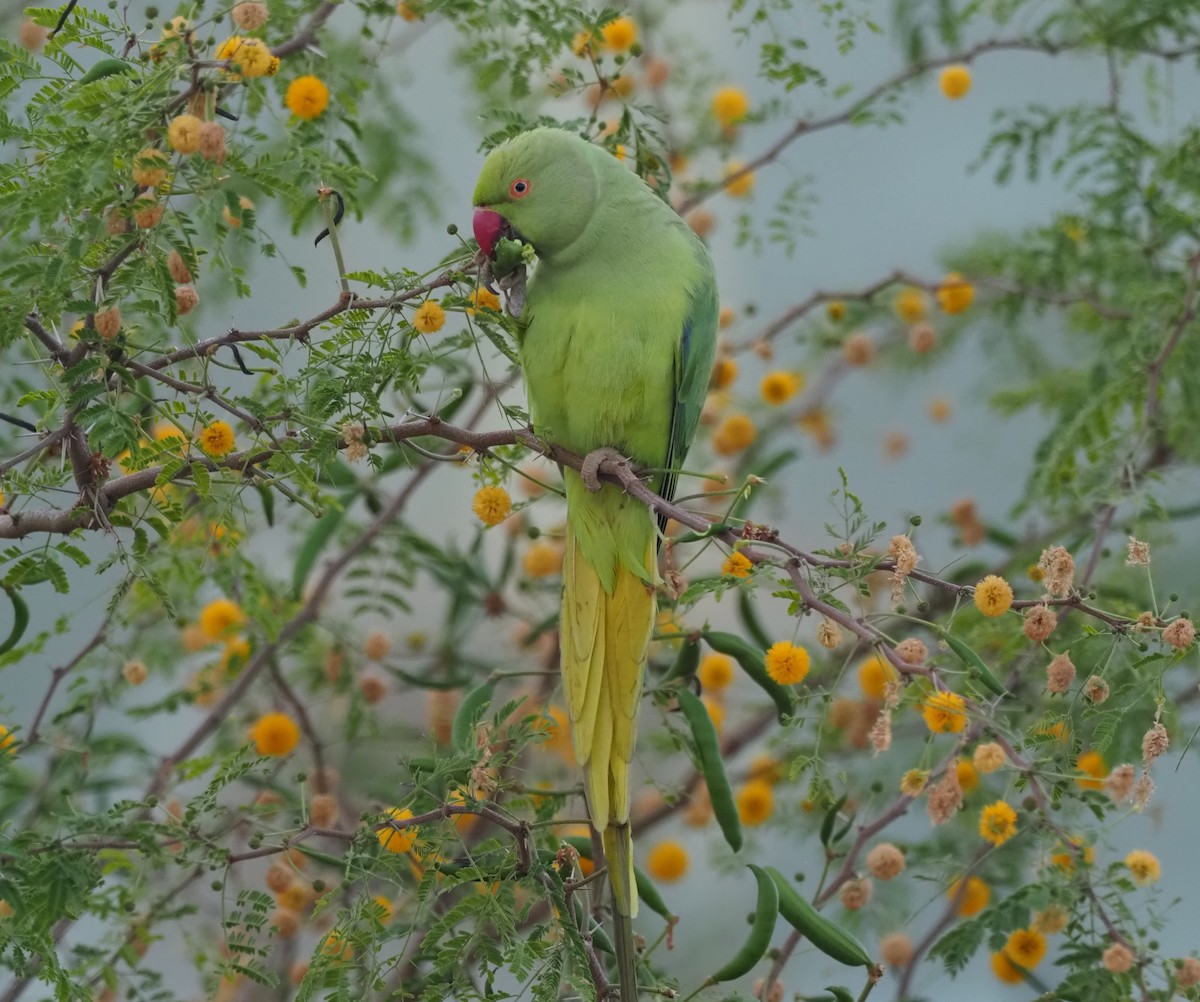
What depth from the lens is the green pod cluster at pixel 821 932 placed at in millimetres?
1036

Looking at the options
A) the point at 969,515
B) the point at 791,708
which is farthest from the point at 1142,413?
the point at 791,708

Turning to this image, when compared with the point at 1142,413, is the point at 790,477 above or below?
above

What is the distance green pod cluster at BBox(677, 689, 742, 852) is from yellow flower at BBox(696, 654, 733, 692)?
0.41 metres

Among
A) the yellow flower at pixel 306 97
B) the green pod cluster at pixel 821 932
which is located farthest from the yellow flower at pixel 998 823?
the yellow flower at pixel 306 97

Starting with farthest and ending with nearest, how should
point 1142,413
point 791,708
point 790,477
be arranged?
point 790,477 < point 1142,413 < point 791,708

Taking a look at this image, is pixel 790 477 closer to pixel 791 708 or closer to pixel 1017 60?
pixel 1017 60

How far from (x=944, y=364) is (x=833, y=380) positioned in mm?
186

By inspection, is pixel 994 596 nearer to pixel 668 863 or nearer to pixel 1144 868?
pixel 1144 868

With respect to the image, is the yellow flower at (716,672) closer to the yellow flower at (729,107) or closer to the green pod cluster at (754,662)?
the green pod cluster at (754,662)

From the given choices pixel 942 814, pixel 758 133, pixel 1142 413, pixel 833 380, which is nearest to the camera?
pixel 942 814

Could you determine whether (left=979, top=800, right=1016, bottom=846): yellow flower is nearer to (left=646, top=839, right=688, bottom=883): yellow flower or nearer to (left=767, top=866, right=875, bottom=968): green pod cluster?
(left=767, top=866, right=875, bottom=968): green pod cluster

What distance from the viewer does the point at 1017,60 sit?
99.3 inches

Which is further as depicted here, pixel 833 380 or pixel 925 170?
pixel 925 170

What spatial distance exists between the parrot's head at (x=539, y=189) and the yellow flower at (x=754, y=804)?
734 mm
